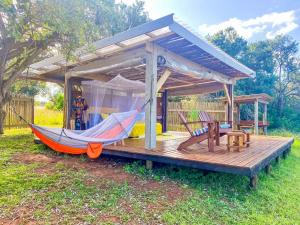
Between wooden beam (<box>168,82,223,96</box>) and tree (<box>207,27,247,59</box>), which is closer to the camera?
wooden beam (<box>168,82,223,96</box>)

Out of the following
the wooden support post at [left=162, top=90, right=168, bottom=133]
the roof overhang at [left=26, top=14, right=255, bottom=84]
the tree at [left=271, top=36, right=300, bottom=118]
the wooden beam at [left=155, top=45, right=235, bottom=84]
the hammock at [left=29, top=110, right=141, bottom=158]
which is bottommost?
the hammock at [left=29, top=110, right=141, bottom=158]

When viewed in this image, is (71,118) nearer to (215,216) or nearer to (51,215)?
(51,215)

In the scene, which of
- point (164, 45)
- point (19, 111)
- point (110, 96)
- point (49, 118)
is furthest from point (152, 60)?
point (49, 118)

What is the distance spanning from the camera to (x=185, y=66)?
5.47 metres

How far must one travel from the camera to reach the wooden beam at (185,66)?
4.86 meters

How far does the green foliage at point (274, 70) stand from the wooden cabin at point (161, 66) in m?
11.2

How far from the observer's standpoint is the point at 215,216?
2.64 metres

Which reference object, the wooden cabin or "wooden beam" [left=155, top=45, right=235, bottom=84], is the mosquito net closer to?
the wooden cabin

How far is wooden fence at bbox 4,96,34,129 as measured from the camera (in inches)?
380

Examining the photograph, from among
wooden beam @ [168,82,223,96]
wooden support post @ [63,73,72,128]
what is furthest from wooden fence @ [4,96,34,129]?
wooden beam @ [168,82,223,96]

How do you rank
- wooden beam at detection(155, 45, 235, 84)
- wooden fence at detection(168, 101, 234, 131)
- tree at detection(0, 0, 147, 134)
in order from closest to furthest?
tree at detection(0, 0, 147, 134) → wooden beam at detection(155, 45, 235, 84) → wooden fence at detection(168, 101, 234, 131)

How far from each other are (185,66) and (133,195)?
3434 millimetres

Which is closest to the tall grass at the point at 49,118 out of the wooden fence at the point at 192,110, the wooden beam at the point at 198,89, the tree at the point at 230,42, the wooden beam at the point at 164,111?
the wooden beam at the point at 164,111

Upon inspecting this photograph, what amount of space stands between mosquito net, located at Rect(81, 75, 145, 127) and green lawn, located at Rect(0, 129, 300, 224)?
247cm
